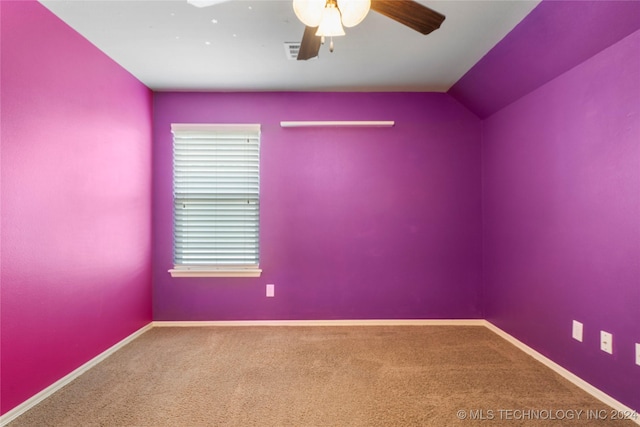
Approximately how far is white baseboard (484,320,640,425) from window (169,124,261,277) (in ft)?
8.05

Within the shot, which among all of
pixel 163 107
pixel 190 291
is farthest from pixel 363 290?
pixel 163 107

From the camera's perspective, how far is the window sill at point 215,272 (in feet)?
9.57

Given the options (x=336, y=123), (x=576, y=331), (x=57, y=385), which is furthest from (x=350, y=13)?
(x=57, y=385)

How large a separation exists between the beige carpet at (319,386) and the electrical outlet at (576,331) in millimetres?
318

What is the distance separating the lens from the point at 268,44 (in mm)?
2117

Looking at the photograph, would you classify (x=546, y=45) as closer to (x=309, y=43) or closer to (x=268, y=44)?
(x=309, y=43)

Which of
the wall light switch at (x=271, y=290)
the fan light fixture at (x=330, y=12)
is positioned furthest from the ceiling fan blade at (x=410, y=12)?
the wall light switch at (x=271, y=290)

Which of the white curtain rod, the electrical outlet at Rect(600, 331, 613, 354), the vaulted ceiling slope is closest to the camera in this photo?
the vaulted ceiling slope

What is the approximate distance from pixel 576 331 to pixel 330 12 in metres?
2.48

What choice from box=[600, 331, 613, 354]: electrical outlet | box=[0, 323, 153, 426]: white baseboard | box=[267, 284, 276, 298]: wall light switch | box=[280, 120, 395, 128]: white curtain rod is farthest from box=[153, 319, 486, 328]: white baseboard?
box=[280, 120, 395, 128]: white curtain rod

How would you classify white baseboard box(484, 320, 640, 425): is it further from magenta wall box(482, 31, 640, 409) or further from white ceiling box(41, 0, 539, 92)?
white ceiling box(41, 0, 539, 92)

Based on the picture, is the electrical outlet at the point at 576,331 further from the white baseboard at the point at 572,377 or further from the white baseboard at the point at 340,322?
the white baseboard at the point at 340,322

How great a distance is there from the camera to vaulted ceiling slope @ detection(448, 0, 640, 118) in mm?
1550

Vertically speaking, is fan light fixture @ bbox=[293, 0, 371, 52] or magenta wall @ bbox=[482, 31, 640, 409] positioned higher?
fan light fixture @ bbox=[293, 0, 371, 52]
